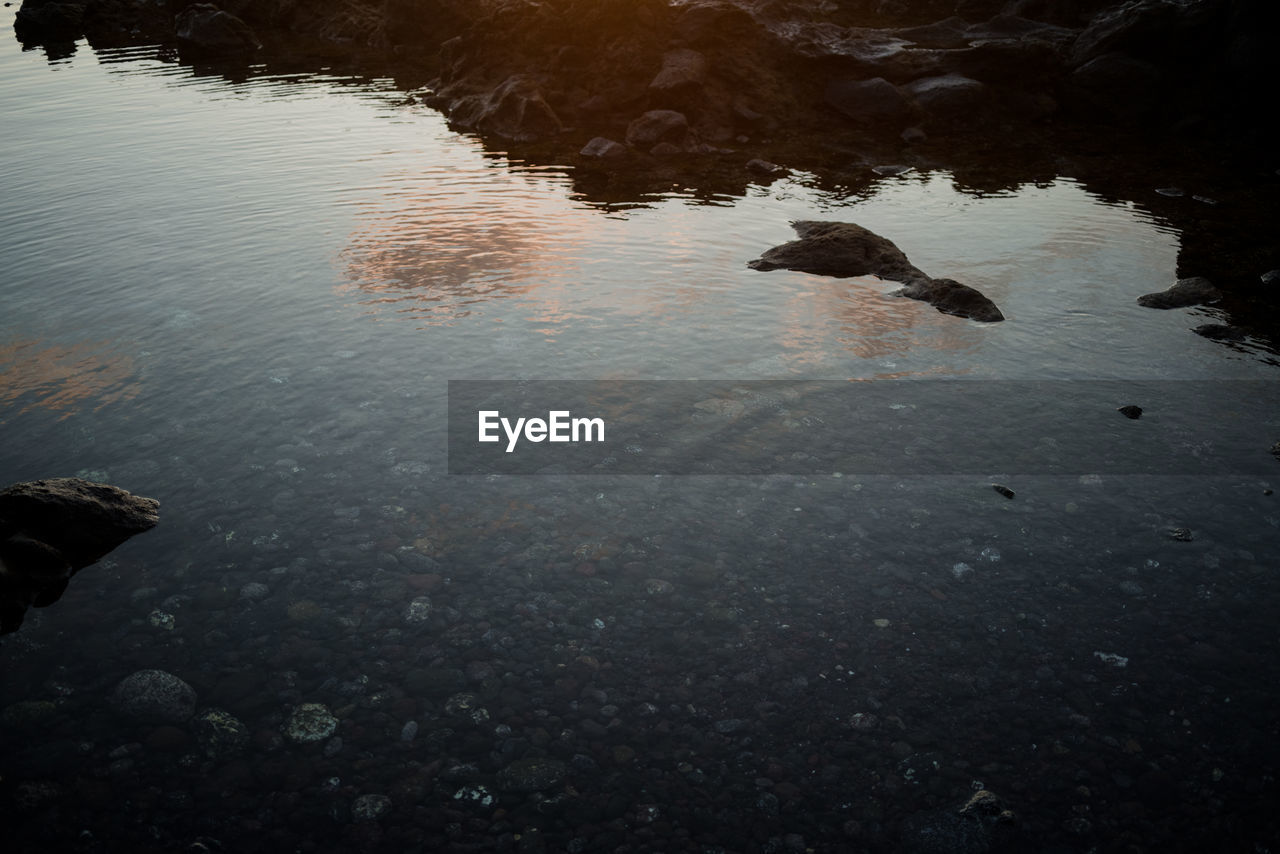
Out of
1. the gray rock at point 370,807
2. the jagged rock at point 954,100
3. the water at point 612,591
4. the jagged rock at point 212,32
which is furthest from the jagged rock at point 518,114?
the jagged rock at point 212,32

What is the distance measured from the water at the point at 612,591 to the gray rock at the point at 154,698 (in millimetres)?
145

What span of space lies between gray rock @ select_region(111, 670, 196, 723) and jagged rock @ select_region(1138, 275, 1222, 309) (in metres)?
19.5

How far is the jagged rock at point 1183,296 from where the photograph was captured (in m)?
18.0

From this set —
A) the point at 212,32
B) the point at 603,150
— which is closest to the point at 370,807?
the point at 603,150

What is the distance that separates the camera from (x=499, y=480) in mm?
12031

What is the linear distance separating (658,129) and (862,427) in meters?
23.8

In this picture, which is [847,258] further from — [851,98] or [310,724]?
[851,98]

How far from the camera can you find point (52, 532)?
10.3 meters

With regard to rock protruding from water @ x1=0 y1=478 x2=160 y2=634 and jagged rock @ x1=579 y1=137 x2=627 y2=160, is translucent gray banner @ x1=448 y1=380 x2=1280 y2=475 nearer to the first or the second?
rock protruding from water @ x1=0 y1=478 x2=160 y2=634

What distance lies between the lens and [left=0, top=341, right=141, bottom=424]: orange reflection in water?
46.8 ft

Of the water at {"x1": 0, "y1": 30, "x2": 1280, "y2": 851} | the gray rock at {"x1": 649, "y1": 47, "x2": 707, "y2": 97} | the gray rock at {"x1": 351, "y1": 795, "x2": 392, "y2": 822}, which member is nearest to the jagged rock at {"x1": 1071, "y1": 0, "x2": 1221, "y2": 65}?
the gray rock at {"x1": 649, "y1": 47, "x2": 707, "y2": 97}

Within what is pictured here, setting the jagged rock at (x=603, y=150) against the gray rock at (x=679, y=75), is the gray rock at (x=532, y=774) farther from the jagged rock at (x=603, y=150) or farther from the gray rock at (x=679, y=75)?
the gray rock at (x=679, y=75)

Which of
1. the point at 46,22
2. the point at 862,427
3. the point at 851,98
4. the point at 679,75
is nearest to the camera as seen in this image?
the point at 862,427

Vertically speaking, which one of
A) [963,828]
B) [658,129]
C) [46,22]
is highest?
[46,22]
